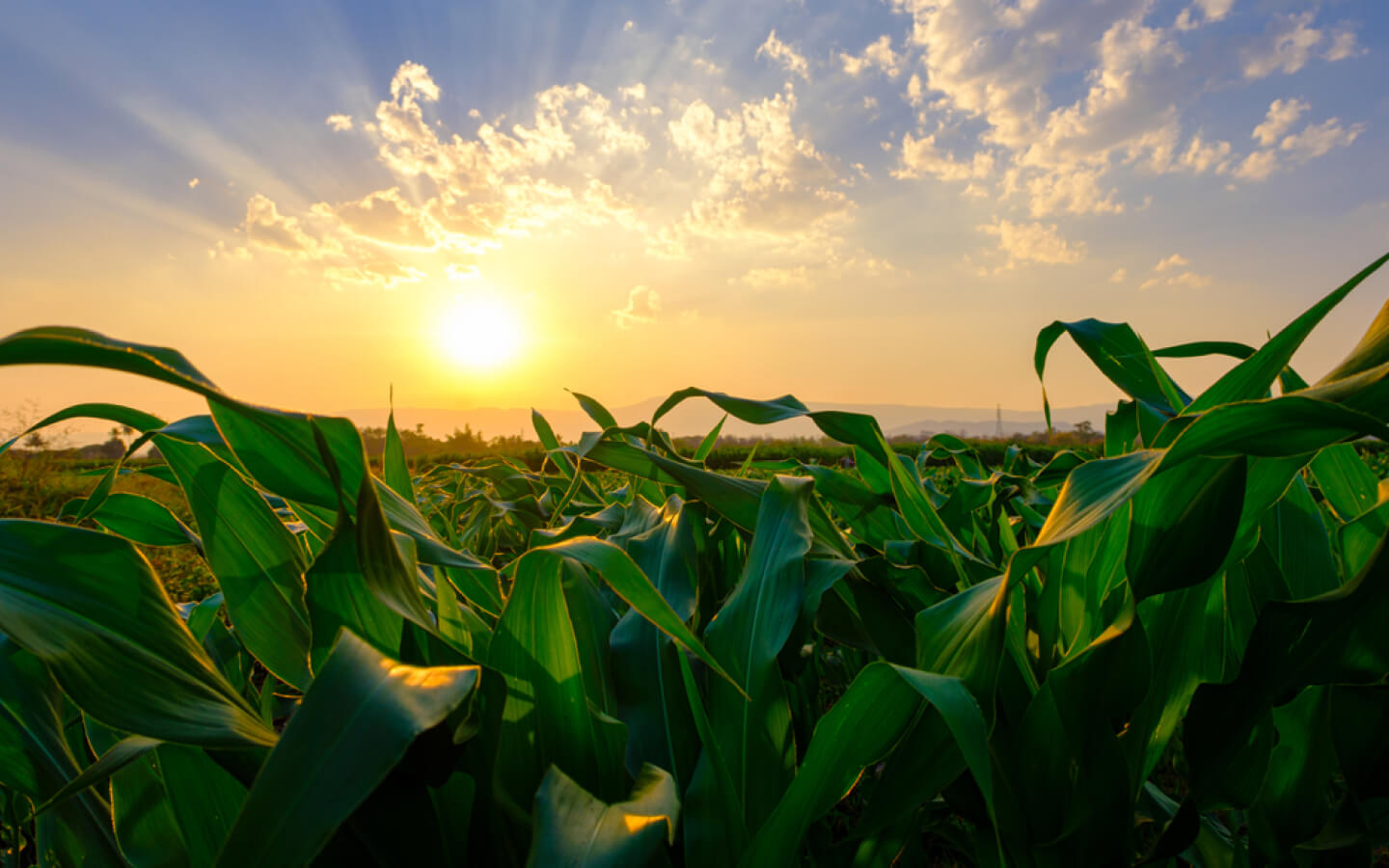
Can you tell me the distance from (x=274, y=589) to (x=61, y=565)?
0.17 meters

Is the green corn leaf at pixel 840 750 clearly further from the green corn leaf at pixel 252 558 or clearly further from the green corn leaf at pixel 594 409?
the green corn leaf at pixel 594 409

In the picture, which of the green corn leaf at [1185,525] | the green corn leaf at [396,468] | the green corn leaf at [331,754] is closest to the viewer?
the green corn leaf at [331,754]

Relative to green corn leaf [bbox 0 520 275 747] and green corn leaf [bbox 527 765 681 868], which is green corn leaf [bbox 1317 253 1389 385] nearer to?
green corn leaf [bbox 527 765 681 868]

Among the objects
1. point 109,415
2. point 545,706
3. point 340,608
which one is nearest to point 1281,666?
point 545,706

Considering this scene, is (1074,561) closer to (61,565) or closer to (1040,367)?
(1040,367)

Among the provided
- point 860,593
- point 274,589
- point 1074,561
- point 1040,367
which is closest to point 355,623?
point 274,589

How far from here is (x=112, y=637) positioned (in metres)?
0.42

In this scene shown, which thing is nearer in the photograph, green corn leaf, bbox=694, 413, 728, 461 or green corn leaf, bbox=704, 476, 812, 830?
green corn leaf, bbox=704, 476, 812, 830

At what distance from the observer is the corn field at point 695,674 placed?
1.29ft

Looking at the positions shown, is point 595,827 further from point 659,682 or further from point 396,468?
point 396,468

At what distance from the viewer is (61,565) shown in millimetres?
473

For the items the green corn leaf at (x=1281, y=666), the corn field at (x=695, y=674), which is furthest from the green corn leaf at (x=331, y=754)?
the green corn leaf at (x=1281, y=666)

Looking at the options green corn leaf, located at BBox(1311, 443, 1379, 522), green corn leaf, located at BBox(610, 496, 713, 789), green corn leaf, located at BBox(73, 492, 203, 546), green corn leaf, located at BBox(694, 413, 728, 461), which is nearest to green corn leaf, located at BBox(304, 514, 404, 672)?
green corn leaf, located at BBox(610, 496, 713, 789)

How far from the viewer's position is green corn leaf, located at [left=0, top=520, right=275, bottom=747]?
39 centimetres
